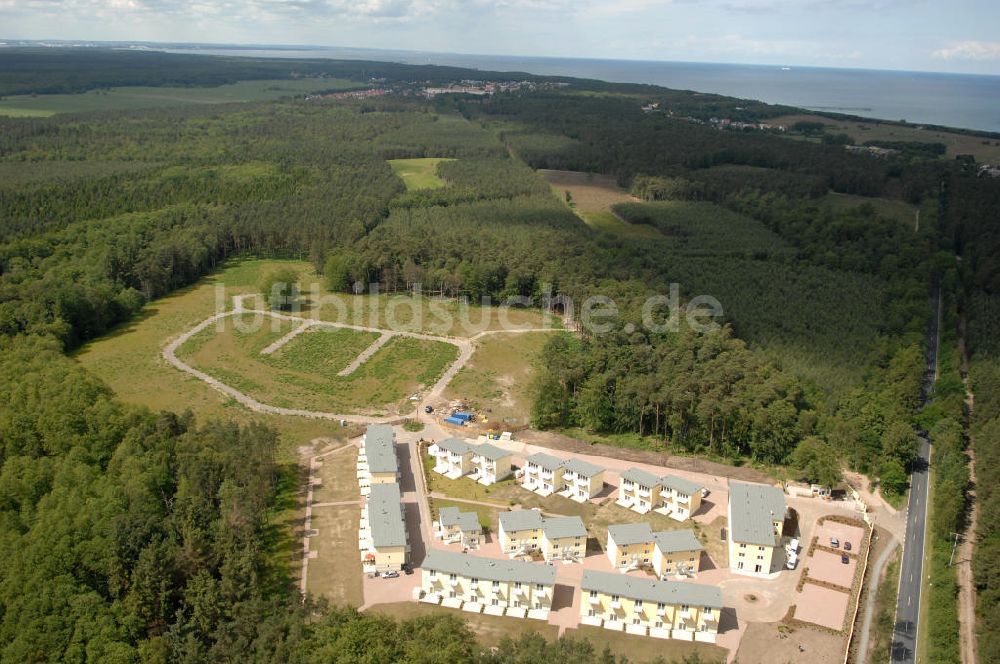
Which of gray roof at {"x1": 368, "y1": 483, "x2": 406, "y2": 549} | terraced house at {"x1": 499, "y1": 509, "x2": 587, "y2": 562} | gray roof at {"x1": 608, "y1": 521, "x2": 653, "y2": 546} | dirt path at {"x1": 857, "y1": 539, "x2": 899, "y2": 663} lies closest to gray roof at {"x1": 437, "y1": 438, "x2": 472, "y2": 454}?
gray roof at {"x1": 368, "y1": 483, "x2": 406, "y2": 549}

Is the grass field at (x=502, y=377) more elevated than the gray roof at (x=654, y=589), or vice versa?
the gray roof at (x=654, y=589)

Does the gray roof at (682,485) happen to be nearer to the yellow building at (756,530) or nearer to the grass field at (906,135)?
the yellow building at (756,530)

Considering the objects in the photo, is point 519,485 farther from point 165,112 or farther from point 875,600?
point 165,112

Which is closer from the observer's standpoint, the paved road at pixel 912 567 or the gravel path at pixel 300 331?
the paved road at pixel 912 567

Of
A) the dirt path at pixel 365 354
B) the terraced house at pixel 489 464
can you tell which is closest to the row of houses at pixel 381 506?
the terraced house at pixel 489 464

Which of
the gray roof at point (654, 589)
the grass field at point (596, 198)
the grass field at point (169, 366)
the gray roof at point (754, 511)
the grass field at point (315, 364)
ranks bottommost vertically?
the grass field at point (169, 366)

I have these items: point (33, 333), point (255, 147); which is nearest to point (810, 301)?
point (33, 333)
